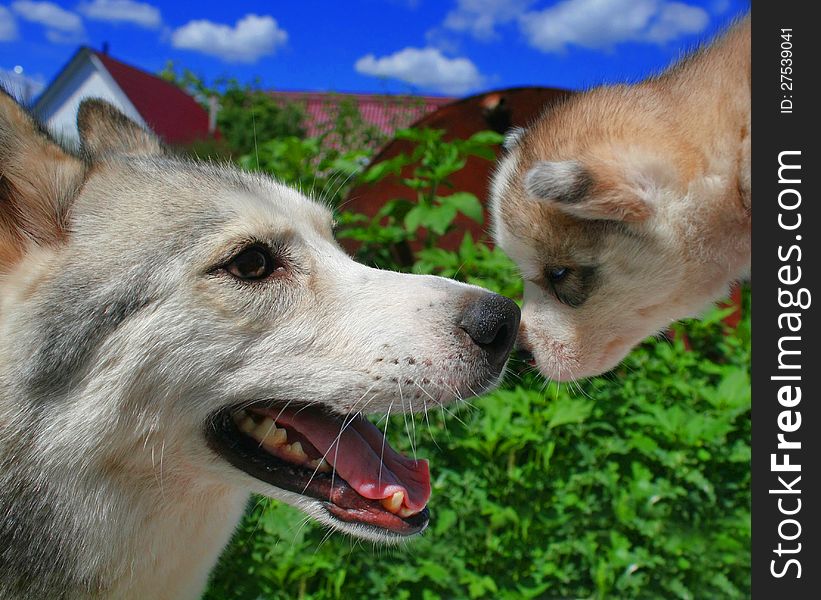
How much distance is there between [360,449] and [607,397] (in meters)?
2.37

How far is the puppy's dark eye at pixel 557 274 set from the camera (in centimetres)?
288

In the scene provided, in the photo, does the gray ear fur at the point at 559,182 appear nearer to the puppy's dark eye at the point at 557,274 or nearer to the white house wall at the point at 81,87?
the puppy's dark eye at the point at 557,274

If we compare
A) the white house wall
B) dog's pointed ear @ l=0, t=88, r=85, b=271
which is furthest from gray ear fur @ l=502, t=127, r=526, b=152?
the white house wall

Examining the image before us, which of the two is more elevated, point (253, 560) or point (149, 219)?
point (149, 219)

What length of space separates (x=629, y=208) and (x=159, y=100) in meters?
17.3

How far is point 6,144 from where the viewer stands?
1.86 m

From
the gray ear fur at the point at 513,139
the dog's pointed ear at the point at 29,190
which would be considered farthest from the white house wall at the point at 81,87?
the dog's pointed ear at the point at 29,190

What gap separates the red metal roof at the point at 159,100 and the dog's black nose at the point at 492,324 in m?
14.8

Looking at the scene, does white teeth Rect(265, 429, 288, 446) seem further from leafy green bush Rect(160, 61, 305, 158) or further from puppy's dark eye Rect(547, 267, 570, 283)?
leafy green bush Rect(160, 61, 305, 158)

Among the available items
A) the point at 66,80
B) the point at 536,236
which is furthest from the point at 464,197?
the point at 66,80

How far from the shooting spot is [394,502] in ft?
6.33
